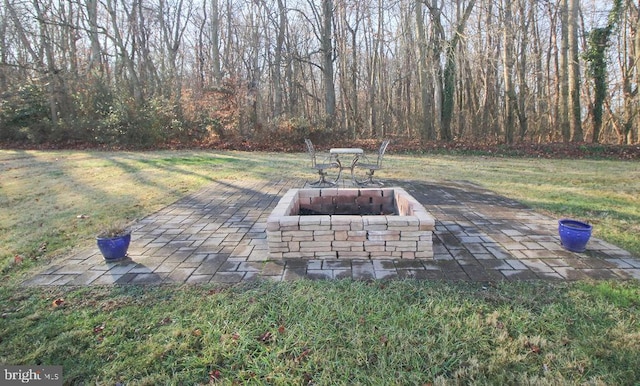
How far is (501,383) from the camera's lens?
1.69 m

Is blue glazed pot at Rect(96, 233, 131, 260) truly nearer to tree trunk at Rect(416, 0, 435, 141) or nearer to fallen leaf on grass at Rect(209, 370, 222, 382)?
fallen leaf on grass at Rect(209, 370, 222, 382)

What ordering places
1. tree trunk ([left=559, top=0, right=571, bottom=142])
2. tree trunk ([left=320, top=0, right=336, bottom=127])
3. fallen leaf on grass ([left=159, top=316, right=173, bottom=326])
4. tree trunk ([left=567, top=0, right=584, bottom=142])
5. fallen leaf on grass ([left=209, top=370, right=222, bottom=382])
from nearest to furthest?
fallen leaf on grass ([left=209, top=370, right=222, bottom=382])
fallen leaf on grass ([left=159, top=316, right=173, bottom=326])
tree trunk ([left=567, top=0, right=584, bottom=142])
tree trunk ([left=559, top=0, right=571, bottom=142])
tree trunk ([left=320, top=0, right=336, bottom=127])

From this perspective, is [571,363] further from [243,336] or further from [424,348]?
[243,336]

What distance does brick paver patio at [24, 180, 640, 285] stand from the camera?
2.81 metres

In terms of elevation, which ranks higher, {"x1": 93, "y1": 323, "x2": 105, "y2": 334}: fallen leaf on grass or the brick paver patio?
the brick paver patio

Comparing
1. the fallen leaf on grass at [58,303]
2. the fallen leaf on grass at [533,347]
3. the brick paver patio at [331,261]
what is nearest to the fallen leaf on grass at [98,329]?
the fallen leaf on grass at [58,303]

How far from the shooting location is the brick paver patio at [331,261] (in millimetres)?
2811

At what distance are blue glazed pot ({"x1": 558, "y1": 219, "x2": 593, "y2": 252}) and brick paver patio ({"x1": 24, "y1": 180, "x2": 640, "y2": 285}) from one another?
3.1 inches

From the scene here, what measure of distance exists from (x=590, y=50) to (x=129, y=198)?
14.8 meters

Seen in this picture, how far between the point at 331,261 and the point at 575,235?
2.24 metres

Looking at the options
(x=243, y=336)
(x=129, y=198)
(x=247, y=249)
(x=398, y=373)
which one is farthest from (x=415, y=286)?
(x=129, y=198)

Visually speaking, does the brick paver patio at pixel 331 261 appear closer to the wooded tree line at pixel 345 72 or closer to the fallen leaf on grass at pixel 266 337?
the fallen leaf on grass at pixel 266 337

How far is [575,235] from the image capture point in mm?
3148

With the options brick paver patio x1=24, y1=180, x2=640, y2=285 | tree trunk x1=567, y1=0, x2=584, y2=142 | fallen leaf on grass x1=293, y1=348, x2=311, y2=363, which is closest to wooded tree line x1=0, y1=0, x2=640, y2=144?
tree trunk x1=567, y1=0, x2=584, y2=142
